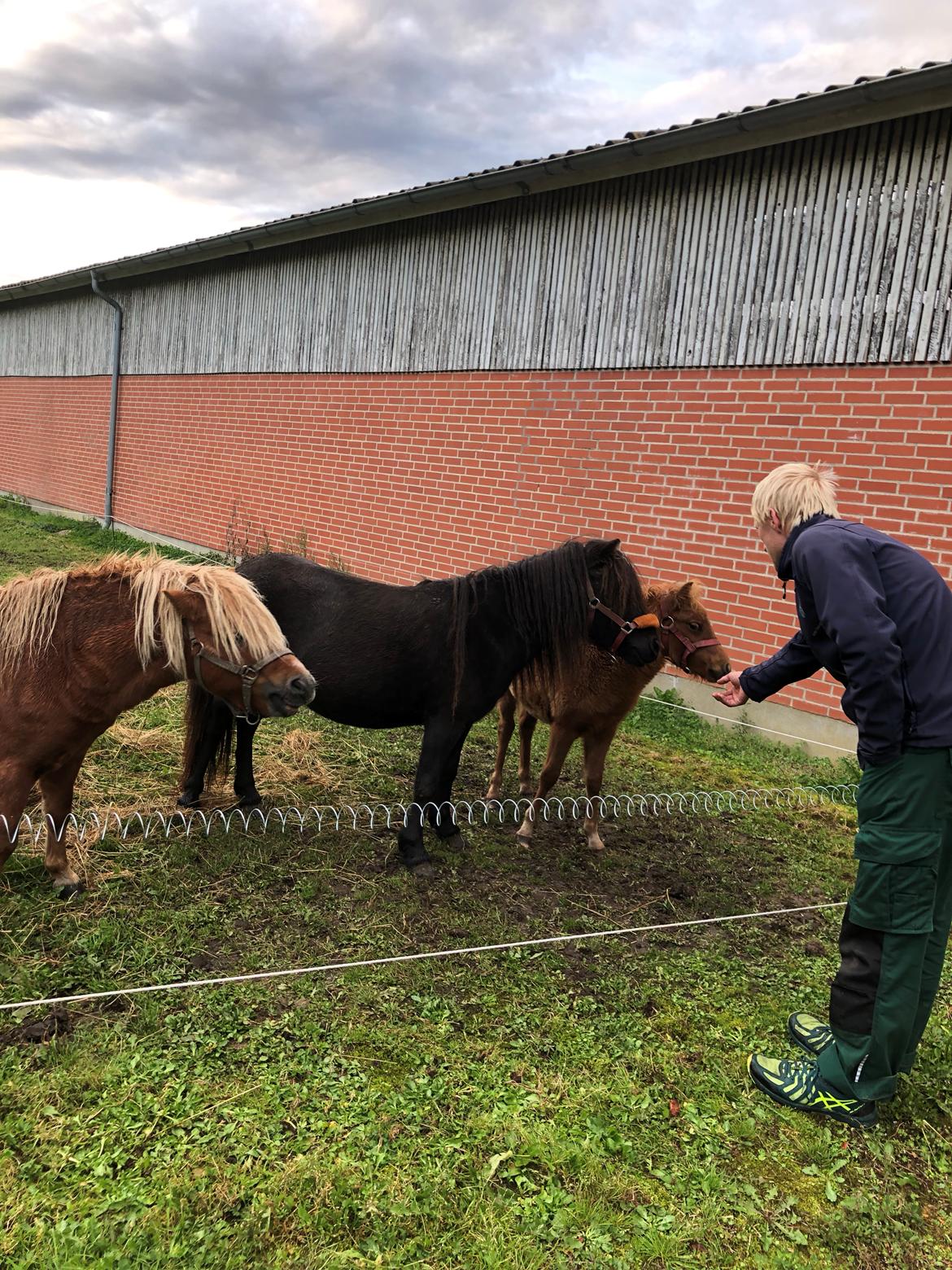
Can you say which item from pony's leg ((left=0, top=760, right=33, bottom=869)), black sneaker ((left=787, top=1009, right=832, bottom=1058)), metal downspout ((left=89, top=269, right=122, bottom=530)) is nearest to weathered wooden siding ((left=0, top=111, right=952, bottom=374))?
black sneaker ((left=787, top=1009, right=832, bottom=1058))

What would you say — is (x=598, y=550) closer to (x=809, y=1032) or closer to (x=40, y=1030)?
(x=809, y=1032)

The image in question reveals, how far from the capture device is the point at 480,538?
32.7 feet

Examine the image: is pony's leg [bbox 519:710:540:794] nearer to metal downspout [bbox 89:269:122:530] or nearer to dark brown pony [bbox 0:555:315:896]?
dark brown pony [bbox 0:555:315:896]

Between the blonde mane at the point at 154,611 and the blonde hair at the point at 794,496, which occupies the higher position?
Result: the blonde hair at the point at 794,496

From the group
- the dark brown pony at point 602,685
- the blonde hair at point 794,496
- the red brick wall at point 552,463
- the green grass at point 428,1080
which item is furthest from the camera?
the red brick wall at point 552,463

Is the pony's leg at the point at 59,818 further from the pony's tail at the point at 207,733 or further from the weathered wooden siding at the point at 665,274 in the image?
the weathered wooden siding at the point at 665,274

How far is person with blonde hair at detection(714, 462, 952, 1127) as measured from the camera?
2711 millimetres

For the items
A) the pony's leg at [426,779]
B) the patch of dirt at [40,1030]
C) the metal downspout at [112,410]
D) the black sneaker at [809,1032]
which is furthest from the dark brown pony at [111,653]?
the metal downspout at [112,410]

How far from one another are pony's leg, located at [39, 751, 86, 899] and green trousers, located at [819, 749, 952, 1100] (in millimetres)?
3227

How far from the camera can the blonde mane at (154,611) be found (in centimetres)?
344

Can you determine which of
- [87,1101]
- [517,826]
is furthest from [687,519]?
[87,1101]

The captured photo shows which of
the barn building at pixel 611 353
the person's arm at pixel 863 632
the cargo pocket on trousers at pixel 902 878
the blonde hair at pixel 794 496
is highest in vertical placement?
the barn building at pixel 611 353

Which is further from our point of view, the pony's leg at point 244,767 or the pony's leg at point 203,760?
the pony's leg at point 244,767

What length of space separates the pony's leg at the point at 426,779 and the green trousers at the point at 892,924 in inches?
87.1
